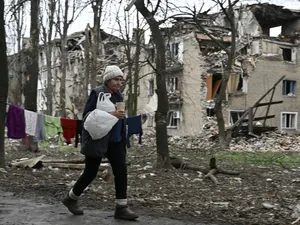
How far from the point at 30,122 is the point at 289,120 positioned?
28.8 metres

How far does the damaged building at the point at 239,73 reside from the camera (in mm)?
35312

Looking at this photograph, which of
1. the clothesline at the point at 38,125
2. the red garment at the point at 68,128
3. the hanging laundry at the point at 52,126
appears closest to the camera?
the clothesline at the point at 38,125

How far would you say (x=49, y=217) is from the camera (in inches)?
205

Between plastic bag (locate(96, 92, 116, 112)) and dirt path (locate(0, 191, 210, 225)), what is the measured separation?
3.94 ft

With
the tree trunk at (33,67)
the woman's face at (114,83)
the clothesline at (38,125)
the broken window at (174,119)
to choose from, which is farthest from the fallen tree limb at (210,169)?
the broken window at (174,119)

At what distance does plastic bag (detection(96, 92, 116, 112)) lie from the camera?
5035mm

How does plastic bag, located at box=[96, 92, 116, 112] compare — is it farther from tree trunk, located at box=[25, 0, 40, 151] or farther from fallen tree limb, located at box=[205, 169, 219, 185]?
tree trunk, located at box=[25, 0, 40, 151]

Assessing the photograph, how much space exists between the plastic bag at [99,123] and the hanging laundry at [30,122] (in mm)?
8384

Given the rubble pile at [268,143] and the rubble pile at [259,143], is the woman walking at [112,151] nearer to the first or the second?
the rubble pile at [259,143]

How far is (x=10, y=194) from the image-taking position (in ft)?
23.3

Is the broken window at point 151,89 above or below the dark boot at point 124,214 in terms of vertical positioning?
above

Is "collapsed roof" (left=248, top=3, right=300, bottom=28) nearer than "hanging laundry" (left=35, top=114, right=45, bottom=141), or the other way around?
"hanging laundry" (left=35, top=114, right=45, bottom=141)

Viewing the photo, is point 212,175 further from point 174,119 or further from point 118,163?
point 174,119

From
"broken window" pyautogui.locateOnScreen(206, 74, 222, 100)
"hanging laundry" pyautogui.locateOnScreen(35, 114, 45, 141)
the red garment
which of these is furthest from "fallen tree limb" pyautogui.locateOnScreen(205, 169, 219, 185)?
"broken window" pyautogui.locateOnScreen(206, 74, 222, 100)
